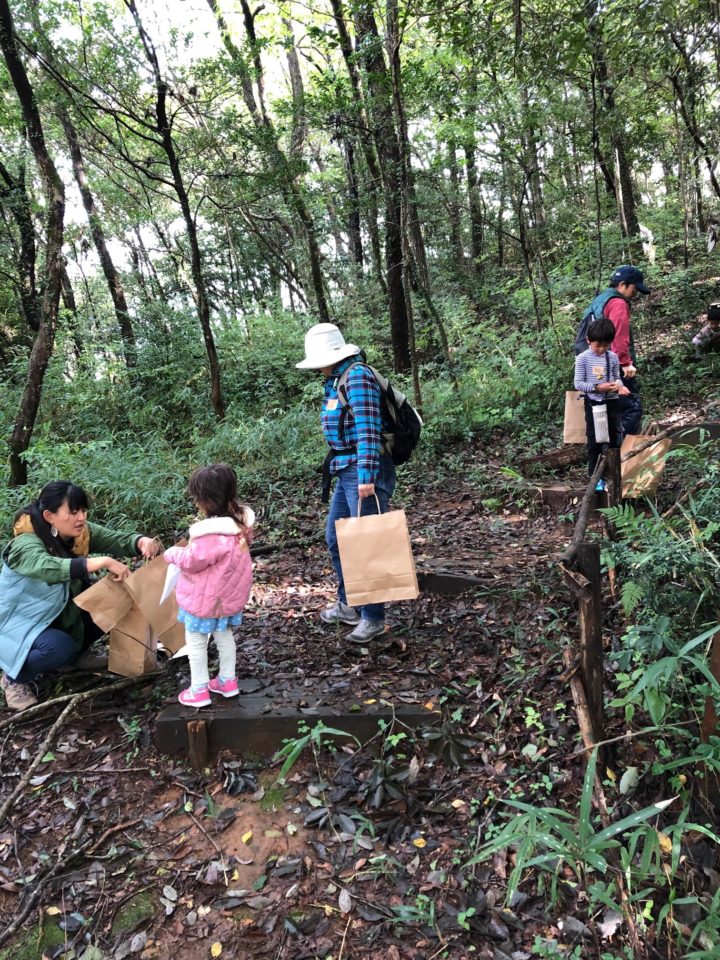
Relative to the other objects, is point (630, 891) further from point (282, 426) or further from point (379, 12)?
point (379, 12)

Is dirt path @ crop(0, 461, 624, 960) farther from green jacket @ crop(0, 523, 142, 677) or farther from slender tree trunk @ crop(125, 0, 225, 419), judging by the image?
slender tree trunk @ crop(125, 0, 225, 419)

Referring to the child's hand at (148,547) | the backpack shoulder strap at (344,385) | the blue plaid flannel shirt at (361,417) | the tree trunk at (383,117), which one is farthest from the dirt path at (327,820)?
the tree trunk at (383,117)

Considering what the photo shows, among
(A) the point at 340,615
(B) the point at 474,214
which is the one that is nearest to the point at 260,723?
(A) the point at 340,615

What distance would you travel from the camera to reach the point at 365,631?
384cm

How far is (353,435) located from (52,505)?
1823 millimetres

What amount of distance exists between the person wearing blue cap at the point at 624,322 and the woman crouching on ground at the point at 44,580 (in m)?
4.07

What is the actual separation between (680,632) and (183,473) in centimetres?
639

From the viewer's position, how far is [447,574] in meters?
4.40

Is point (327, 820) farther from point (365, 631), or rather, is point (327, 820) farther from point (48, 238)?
point (48, 238)

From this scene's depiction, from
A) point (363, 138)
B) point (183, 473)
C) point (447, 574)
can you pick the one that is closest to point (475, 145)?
point (363, 138)

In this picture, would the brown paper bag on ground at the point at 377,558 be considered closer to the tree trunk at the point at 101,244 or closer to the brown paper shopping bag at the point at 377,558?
the brown paper shopping bag at the point at 377,558

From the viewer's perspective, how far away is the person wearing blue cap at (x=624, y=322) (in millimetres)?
5039

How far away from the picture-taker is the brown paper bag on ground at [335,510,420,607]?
3.28 meters

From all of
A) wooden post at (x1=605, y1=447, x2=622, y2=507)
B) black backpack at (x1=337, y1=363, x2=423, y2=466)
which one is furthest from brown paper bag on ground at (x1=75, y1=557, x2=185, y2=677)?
wooden post at (x1=605, y1=447, x2=622, y2=507)
